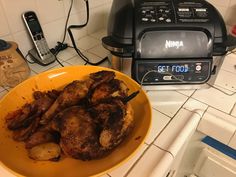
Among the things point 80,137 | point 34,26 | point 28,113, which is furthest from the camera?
point 34,26

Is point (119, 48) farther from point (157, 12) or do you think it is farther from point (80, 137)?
point (80, 137)

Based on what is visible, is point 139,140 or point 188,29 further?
point 188,29

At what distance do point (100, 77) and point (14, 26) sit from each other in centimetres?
39

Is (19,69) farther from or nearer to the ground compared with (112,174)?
farther from the ground

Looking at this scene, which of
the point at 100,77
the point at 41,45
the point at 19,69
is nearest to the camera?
the point at 100,77

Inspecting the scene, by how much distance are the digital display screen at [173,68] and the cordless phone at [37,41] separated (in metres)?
0.39

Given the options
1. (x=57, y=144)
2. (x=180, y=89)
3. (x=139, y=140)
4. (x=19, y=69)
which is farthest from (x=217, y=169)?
(x=19, y=69)

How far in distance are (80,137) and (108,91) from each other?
12cm

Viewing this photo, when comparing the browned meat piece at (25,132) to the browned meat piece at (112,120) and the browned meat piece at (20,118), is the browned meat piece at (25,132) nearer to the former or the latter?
the browned meat piece at (20,118)

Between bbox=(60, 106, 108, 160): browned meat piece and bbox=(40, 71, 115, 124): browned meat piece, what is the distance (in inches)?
2.4

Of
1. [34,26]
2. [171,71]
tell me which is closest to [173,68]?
[171,71]

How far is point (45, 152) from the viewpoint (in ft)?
1.24

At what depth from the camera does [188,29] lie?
1.72 feet

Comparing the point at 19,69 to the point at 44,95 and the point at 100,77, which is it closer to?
the point at 44,95
